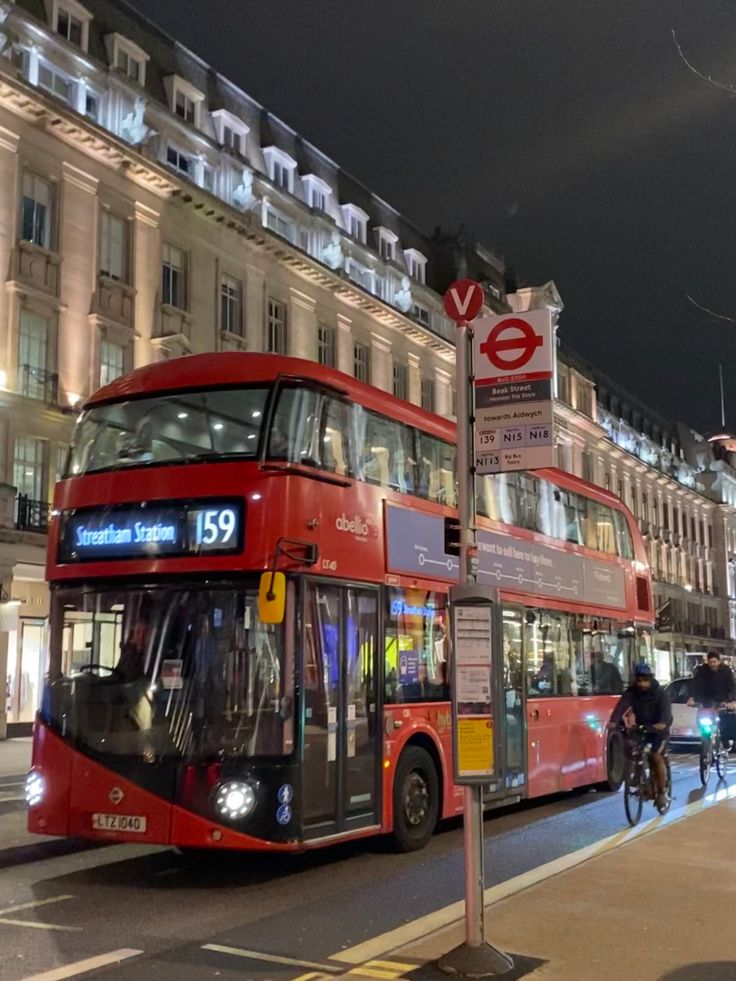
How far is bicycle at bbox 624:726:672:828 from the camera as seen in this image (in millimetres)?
12023

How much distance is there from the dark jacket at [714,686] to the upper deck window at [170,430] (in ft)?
31.1

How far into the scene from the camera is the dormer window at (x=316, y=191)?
3975 centimetres

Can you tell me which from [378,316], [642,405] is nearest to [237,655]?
[378,316]

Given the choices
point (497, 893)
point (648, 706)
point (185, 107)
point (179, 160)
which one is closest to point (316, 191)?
point (185, 107)

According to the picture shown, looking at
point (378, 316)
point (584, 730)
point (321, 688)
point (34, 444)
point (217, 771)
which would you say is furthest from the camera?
point (378, 316)

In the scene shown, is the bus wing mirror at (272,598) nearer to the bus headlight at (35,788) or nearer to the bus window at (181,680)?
the bus window at (181,680)

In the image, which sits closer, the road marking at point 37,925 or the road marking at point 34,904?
the road marking at point 37,925

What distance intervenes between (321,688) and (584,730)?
6.84 metres

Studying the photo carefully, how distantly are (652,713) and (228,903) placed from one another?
19.9 ft

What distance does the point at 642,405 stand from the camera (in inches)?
3083

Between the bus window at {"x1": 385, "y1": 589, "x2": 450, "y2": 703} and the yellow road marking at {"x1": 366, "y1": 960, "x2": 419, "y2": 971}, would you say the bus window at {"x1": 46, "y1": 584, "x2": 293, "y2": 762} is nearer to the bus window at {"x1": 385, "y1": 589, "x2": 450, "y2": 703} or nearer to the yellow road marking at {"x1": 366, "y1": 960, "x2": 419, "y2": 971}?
the bus window at {"x1": 385, "y1": 589, "x2": 450, "y2": 703}

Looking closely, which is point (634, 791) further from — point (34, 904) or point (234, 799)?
point (34, 904)

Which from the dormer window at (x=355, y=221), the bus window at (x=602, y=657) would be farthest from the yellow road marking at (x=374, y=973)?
the dormer window at (x=355, y=221)

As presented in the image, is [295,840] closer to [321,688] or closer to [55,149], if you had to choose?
[321,688]
